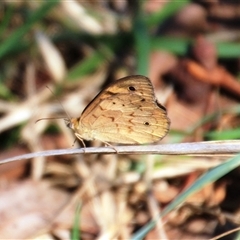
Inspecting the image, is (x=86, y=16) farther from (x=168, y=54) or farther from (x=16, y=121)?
(x=16, y=121)

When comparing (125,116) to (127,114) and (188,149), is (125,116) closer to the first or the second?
(127,114)

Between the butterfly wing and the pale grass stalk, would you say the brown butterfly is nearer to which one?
the butterfly wing

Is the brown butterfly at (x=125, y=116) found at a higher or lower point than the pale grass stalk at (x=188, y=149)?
higher

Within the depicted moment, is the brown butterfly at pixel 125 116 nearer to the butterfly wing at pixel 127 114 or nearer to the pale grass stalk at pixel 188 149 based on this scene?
the butterfly wing at pixel 127 114

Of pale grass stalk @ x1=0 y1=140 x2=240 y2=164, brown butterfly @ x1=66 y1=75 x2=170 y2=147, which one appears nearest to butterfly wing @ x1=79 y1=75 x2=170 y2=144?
brown butterfly @ x1=66 y1=75 x2=170 y2=147

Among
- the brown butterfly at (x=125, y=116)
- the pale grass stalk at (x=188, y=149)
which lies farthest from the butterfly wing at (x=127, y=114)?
the pale grass stalk at (x=188, y=149)

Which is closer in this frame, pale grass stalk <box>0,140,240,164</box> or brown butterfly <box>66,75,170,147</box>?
pale grass stalk <box>0,140,240,164</box>

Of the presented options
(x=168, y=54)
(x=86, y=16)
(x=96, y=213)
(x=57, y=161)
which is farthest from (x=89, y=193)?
(x=86, y=16)

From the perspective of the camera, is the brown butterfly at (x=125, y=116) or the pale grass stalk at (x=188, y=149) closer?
the pale grass stalk at (x=188, y=149)
